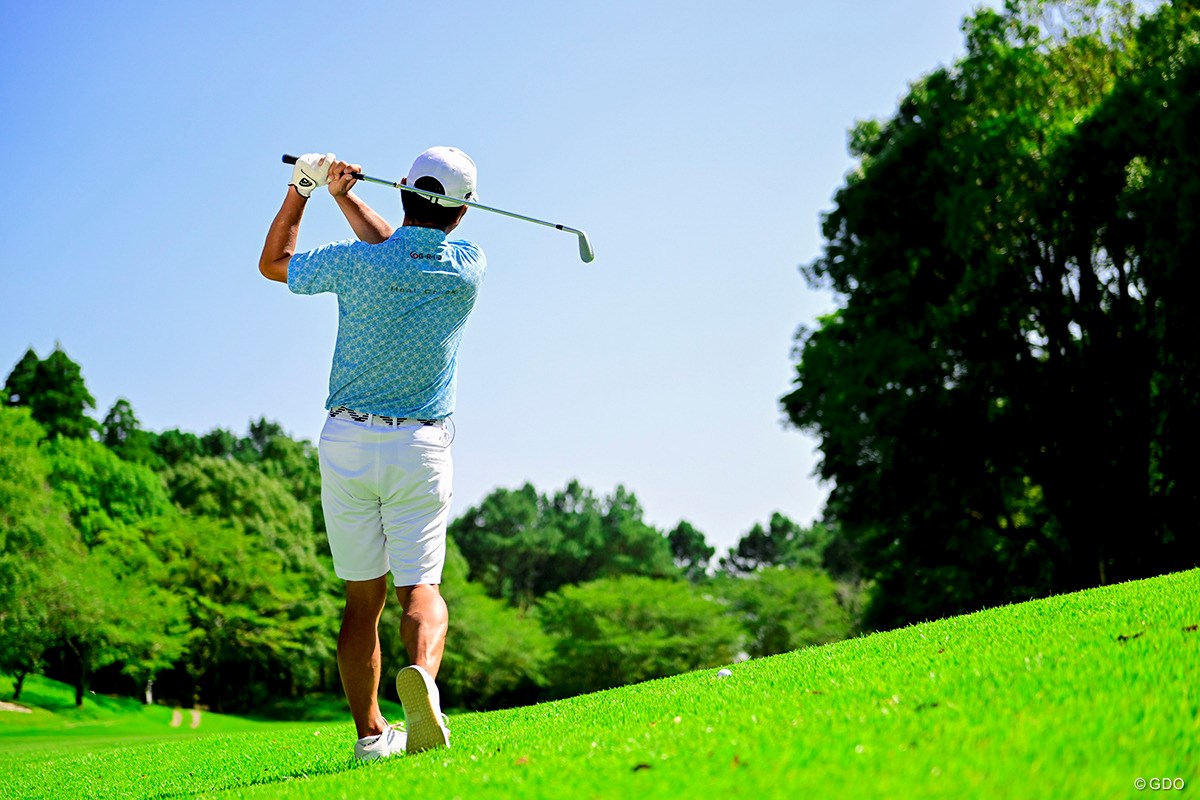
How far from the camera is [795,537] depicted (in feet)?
406

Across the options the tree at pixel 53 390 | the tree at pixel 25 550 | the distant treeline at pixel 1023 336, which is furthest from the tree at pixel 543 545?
the distant treeline at pixel 1023 336

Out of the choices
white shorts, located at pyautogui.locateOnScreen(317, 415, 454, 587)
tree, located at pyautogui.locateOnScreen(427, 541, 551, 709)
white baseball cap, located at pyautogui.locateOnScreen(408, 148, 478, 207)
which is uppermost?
white baseball cap, located at pyautogui.locateOnScreen(408, 148, 478, 207)

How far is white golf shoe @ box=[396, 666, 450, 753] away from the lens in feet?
16.0

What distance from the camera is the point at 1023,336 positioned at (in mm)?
25406

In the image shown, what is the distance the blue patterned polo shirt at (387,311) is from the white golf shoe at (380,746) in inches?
64.3

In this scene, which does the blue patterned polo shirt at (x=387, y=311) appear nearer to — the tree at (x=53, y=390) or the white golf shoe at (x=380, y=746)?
the white golf shoe at (x=380, y=746)

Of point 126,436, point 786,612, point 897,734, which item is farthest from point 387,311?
point 126,436

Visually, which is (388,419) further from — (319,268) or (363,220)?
(363,220)

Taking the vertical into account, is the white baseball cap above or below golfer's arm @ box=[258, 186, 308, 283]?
above

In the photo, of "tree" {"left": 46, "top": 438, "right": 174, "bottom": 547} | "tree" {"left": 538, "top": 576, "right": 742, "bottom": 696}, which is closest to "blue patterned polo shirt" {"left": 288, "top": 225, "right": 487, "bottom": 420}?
"tree" {"left": 46, "top": 438, "right": 174, "bottom": 547}

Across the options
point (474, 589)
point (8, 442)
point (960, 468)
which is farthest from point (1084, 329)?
point (474, 589)

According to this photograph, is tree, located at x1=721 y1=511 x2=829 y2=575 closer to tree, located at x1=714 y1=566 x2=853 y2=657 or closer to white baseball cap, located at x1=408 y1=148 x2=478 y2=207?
tree, located at x1=714 y1=566 x2=853 y2=657

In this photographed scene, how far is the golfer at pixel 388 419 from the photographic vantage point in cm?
527

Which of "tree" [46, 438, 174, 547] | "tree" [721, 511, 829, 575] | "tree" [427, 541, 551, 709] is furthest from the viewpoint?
"tree" [721, 511, 829, 575]
